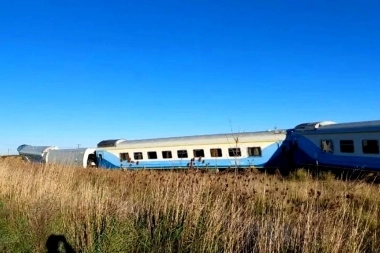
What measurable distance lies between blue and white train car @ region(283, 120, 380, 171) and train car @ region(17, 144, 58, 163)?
22.1 meters

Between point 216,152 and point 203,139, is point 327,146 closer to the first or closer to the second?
point 216,152

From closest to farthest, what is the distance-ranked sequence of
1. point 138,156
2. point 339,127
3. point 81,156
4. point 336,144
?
point 339,127 → point 336,144 → point 138,156 → point 81,156

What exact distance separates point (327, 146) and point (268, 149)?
318 cm

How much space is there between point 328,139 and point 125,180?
457 inches

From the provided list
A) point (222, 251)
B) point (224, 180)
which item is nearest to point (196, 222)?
point (222, 251)

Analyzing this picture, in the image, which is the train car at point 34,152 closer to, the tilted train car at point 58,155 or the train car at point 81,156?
the tilted train car at point 58,155

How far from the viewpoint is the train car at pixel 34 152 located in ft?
109

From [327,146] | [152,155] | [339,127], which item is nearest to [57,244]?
[339,127]

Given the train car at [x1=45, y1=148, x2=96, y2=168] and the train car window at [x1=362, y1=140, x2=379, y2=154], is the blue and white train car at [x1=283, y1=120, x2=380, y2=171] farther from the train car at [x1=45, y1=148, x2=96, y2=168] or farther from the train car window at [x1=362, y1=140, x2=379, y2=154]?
the train car at [x1=45, y1=148, x2=96, y2=168]

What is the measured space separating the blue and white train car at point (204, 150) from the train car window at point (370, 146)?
5.12 metres

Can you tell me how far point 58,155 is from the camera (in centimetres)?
3108

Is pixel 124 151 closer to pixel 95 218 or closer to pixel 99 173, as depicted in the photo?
pixel 99 173

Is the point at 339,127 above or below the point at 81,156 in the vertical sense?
above

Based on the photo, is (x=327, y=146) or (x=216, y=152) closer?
(x=327, y=146)
